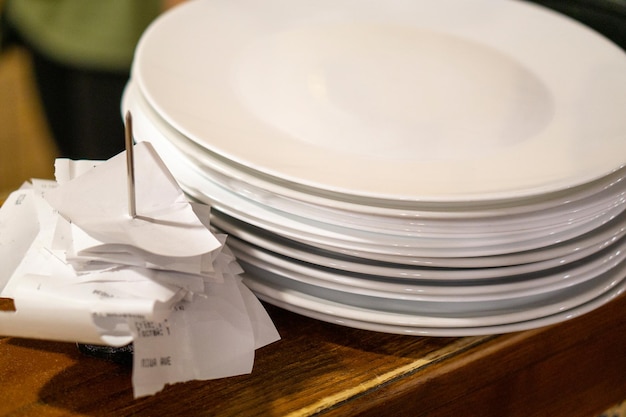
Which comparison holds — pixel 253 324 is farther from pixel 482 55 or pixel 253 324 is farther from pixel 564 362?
pixel 482 55

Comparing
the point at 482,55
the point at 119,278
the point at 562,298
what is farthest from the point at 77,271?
the point at 482,55

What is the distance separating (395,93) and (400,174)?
0.52 ft

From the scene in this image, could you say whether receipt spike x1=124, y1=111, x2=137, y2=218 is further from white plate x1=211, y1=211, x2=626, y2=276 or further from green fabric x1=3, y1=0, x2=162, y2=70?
green fabric x1=3, y1=0, x2=162, y2=70

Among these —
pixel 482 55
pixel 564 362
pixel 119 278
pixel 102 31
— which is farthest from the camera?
pixel 102 31

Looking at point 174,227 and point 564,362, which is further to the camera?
point 564,362

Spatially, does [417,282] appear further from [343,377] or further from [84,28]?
[84,28]

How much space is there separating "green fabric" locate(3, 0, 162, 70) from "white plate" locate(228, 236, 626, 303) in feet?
2.74

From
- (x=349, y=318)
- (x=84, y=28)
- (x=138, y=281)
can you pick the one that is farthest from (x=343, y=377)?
(x=84, y=28)

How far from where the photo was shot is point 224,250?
41 centimetres

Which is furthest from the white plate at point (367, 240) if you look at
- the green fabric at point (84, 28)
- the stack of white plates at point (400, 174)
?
the green fabric at point (84, 28)

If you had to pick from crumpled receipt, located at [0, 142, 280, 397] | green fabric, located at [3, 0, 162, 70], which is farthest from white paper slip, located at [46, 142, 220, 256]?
green fabric, located at [3, 0, 162, 70]

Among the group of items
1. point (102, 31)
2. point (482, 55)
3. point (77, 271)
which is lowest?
point (102, 31)

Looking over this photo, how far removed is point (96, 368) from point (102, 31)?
886mm

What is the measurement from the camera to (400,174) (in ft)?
1.35
